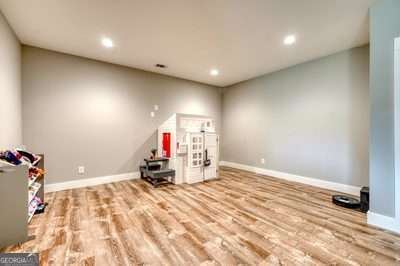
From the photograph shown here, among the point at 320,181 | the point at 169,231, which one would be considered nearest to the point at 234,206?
the point at 169,231

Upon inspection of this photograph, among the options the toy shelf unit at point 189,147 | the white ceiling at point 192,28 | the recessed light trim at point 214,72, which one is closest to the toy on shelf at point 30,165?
the white ceiling at point 192,28

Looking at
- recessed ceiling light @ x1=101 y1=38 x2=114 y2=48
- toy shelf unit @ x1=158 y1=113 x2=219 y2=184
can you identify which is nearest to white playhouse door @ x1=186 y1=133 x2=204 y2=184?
toy shelf unit @ x1=158 y1=113 x2=219 y2=184

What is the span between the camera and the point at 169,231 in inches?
83.7

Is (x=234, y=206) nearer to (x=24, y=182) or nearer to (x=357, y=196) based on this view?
(x=357, y=196)

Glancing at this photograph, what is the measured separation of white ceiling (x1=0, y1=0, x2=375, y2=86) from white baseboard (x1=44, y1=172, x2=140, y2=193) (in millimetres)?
2625

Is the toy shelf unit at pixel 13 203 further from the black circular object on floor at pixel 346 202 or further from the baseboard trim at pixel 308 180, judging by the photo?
the baseboard trim at pixel 308 180

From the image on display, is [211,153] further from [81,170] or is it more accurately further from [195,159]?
[81,170]

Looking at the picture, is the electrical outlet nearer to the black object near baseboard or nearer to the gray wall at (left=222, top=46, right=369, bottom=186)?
the gray wall at (left=222, top=46, right=369, bottom=186)

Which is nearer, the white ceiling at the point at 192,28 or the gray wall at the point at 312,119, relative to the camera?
the white ceiling at the point at 192,28

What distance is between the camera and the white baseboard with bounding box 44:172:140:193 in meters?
3.51

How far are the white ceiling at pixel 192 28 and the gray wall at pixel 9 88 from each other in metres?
0.24

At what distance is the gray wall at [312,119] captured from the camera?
333cm

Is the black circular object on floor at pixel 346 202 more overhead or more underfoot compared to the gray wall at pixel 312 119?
more underfoot

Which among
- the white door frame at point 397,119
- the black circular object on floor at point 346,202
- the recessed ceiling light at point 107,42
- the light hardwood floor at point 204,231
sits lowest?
the light hardwood floor at point 204,231
